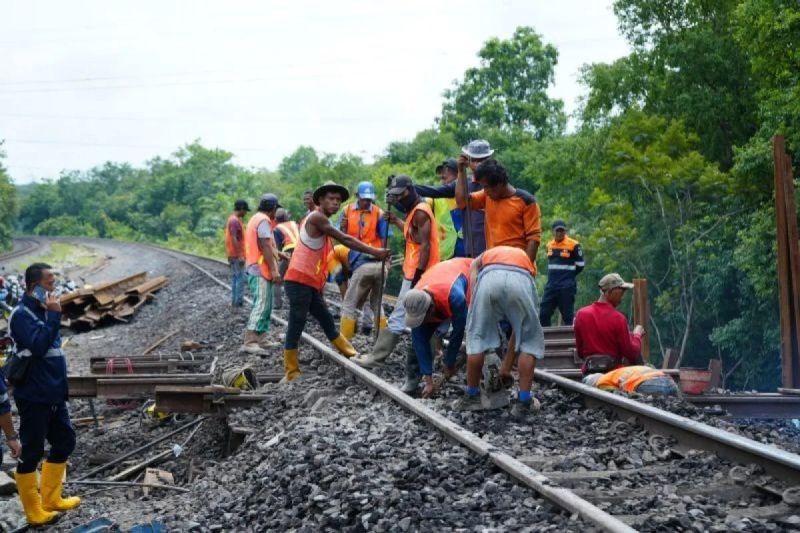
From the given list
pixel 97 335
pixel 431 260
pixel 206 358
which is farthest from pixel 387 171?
pixel 431 260

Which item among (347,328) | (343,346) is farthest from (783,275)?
(343,346)

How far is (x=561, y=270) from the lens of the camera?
12664 millimetres

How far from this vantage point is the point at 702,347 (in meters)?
24.5

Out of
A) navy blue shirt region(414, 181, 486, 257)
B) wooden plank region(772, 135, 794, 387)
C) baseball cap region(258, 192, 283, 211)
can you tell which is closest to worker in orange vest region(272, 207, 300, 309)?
baseball cap region(258, 192, 283, 211)

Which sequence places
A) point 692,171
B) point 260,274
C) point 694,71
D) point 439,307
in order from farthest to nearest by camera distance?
point 694,71
point 692,171
point 260,274
point 439,307

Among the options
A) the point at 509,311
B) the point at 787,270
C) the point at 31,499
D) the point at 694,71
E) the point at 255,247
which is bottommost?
the point at 31,499

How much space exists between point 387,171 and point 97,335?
27.4 m

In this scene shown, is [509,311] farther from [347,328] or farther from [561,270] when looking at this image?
[561,270]

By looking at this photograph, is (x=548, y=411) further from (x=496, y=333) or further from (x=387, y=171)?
(x=387, y=171)

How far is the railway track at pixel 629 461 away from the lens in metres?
4.66

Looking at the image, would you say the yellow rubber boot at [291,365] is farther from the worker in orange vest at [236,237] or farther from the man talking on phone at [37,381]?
the worker in orange vest at [236,237]

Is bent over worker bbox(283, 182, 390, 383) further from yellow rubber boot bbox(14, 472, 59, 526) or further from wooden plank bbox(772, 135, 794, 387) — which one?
wooden plank bbox(772, 135, 794, 387)

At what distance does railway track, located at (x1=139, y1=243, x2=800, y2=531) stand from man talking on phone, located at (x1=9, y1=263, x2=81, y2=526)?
8.64 ft

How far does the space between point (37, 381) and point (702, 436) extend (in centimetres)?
475
